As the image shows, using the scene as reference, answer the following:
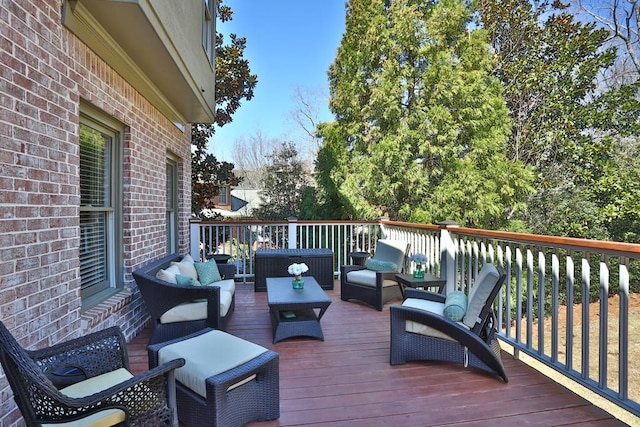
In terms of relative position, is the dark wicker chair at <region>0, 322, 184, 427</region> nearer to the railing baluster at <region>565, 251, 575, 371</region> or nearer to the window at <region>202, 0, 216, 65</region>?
the railing baluster at <region>565, 251, 575, 371</region>

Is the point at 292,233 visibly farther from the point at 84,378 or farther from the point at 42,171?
the point at 84,378

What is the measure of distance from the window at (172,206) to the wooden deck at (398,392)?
2408 mm

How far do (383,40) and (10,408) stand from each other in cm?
930

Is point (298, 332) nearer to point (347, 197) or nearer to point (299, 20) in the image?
point (347, 197)

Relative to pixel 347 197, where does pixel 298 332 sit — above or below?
below

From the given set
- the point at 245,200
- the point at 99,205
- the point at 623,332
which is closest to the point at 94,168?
the point at 99,205

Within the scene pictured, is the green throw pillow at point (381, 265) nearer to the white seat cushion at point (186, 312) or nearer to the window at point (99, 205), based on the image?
the white seat cushion at point (186, 312)

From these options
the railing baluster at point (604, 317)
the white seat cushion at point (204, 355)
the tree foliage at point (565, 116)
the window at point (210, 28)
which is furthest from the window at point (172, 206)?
the tree foliage at point (565, 116)

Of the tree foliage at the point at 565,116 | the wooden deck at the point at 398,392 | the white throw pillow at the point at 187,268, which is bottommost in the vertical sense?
the wooden deck at the point at 398,392

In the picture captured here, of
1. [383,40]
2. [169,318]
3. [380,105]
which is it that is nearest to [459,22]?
[383,40]

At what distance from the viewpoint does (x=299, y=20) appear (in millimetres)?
14547

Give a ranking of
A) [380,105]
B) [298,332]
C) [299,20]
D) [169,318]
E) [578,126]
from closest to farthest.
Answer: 1. [169,318]
2. [298,332]
3. [380,105]
4. [578,126]
5. [299,20]

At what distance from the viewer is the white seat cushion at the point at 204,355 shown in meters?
2.09

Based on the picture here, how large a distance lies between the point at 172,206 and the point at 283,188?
541 centimetres
